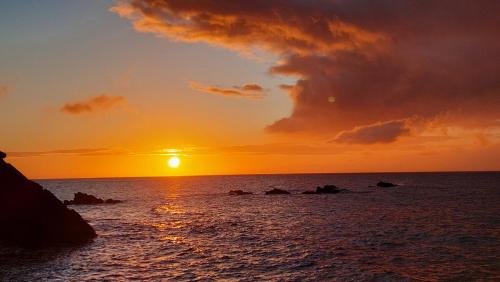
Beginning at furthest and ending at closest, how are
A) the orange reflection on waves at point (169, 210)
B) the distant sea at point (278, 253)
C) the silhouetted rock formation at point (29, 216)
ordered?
the orange reflection on waves at point (169, 210) → the silhouetted rock formation at point (29, 216) → the distant sea at point (278, 253)

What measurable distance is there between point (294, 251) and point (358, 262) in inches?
267

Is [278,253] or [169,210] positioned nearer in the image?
[278,253]

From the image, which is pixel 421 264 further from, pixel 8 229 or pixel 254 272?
pixel 8 229

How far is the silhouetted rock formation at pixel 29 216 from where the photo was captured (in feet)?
135

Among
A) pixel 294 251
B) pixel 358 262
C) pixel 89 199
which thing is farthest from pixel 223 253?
pixel 89 199

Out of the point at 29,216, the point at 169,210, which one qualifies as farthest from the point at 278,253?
the point at 169,210

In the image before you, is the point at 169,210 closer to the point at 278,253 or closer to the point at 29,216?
the point at 29,216

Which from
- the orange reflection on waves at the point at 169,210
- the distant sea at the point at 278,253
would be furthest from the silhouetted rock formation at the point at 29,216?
the orange reflection on waves at the point at 169,210

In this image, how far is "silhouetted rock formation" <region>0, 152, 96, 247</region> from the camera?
1618 inches

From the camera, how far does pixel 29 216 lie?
138 ft

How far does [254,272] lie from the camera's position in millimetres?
29875

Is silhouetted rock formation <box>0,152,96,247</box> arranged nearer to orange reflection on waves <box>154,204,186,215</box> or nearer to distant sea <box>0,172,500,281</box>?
distant sea <box>0,172,500,281</box>

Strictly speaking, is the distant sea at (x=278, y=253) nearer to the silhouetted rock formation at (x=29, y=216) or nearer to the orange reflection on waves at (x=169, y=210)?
the silhouetted rock formation at (x=29, y=216)

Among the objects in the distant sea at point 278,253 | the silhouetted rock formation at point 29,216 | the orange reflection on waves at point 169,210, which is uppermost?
the silhouetted rock formation at point 29,216
